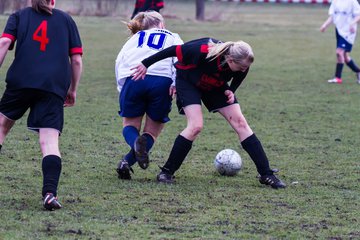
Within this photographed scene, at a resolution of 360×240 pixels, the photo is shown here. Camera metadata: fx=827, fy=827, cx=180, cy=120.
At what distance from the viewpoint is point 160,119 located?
7.17 m

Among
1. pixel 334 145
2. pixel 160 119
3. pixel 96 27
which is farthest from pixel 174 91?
pixel 96 27

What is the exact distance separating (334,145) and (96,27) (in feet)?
47.2

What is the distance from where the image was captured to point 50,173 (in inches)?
226

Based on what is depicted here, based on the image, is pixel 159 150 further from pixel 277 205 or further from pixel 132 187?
pixel 277 205

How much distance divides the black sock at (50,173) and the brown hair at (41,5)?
1021mm

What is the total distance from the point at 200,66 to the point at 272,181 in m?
1.12

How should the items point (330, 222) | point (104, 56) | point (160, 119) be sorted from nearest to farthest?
point (330, 222)
point (160, 119)
point (104, 56)

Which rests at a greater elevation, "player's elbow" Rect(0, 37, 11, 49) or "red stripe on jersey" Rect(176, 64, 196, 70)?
"player's elbow" Rect(0, 37, 11, 49)

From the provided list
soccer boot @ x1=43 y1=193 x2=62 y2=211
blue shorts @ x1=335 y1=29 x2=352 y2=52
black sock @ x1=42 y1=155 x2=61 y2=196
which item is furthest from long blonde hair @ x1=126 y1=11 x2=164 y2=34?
blue shorts @ x1=335 y1=29 x2=352 y2=52

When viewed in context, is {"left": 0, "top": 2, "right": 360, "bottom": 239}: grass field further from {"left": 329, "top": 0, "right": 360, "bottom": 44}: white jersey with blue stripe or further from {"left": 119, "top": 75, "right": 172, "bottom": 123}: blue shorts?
{"left": 329, "top": 0, "right": 360, "bottom": 44}: white jersey with blue stripe

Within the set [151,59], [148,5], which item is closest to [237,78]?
[151,59]

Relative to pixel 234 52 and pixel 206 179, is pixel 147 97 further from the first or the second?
pixel 234 52

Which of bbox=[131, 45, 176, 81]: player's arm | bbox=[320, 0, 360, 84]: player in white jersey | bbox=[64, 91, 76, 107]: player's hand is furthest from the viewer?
bbox=[320, 0, 360, 84]: player in white jersey

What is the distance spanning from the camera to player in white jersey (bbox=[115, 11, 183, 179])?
23.0ft
